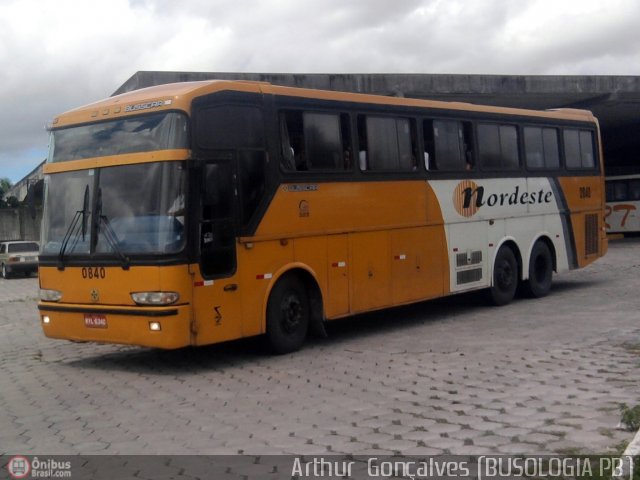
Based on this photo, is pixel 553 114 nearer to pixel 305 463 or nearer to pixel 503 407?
pixel 503 407

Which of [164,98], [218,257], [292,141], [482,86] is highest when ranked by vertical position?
[482,86]

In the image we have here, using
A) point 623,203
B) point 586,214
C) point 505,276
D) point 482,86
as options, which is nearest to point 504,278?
point 505,276

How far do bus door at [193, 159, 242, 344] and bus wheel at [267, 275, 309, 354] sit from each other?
66 cm

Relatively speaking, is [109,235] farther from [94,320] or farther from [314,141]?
[314,141]

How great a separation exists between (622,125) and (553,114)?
2891 cm

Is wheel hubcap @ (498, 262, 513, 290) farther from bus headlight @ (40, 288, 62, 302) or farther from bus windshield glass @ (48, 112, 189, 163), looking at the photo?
bus headlight @ (40, 288, 62, 302)

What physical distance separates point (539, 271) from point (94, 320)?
1009cm

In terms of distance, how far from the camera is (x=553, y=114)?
18422 millimetres

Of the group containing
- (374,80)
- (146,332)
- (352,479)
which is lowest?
(352,479)

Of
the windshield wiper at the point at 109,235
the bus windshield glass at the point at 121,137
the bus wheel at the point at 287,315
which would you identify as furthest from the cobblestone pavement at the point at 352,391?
the bus windshield glass at the point at 121,137

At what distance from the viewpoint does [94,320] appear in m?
10.8

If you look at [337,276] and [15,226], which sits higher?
[15,226]

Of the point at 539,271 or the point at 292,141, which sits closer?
the point at 292,141

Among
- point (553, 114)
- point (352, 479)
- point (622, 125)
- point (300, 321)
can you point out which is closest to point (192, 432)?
point (352, 479)
